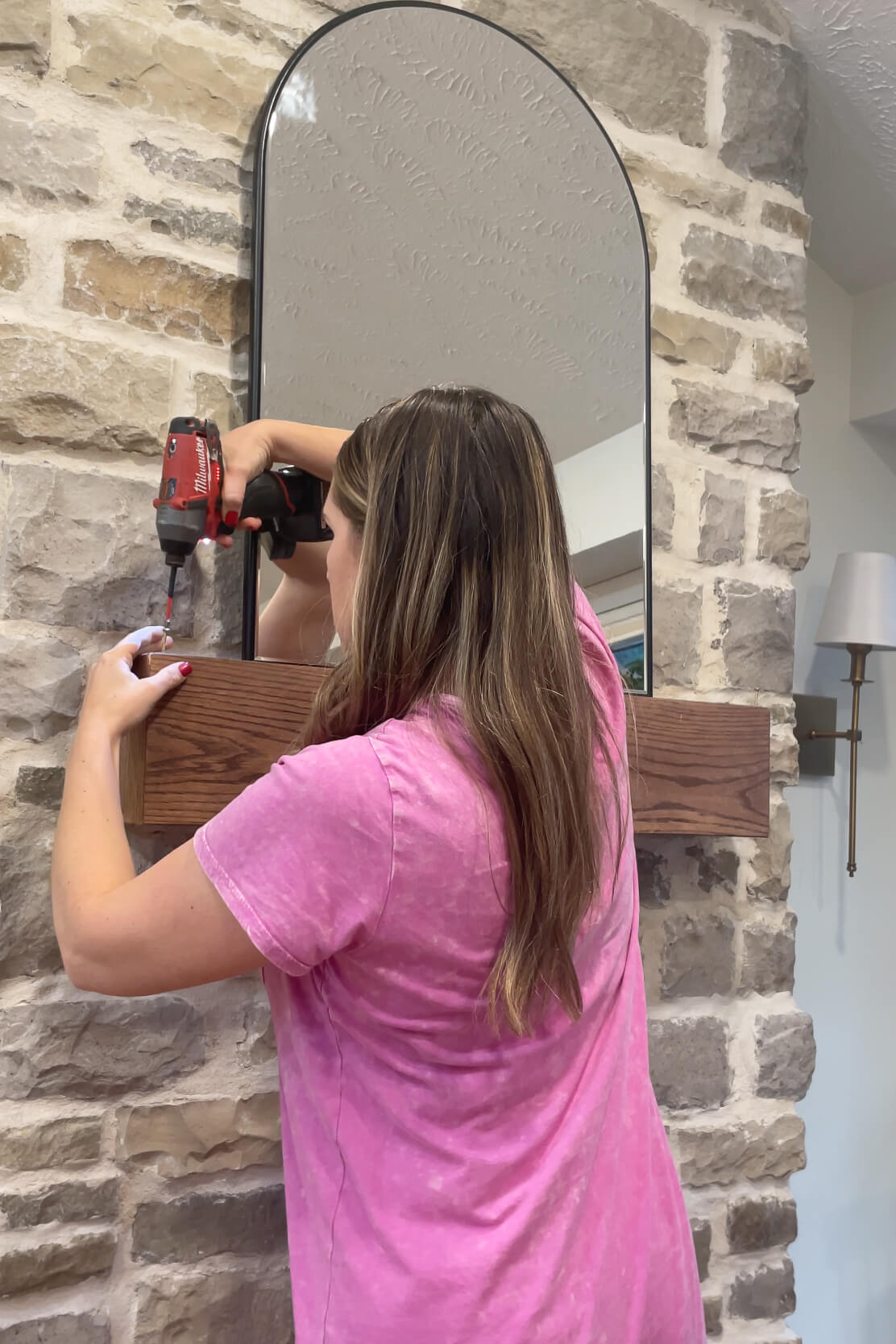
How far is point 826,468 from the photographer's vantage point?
2732 mm

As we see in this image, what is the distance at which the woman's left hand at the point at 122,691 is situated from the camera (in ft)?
3.55

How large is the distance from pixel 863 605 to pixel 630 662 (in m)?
1.10

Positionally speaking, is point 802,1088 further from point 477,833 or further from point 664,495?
point 477,833

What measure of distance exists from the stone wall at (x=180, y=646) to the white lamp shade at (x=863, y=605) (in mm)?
858

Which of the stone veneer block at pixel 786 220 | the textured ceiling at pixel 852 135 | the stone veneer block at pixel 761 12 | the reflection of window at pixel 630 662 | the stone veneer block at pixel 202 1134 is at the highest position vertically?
the stone veneer block at pixel 761 12

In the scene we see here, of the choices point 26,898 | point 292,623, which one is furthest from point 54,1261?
point 292,623

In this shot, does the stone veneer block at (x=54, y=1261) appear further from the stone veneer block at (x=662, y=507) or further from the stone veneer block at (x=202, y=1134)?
the stone veneer block at (x=662, y=507)

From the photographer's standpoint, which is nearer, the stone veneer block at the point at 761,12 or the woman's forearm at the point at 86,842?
the woman's forearm at the point at 86,842

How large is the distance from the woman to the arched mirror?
0.43 m

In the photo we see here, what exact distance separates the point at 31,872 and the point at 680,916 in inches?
36.5

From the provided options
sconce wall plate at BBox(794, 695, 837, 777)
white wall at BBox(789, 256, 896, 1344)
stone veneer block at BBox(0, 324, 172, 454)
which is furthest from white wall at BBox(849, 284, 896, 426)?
stone veneer block at BBox(0, 324, 172, 454)

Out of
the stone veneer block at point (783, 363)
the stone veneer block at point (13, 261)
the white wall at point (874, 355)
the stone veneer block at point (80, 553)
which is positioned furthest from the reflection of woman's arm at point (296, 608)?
the white wall at point (874, 355)

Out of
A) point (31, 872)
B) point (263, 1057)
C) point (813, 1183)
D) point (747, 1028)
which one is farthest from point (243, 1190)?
point (813, 1183)

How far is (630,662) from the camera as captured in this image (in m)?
1.61
